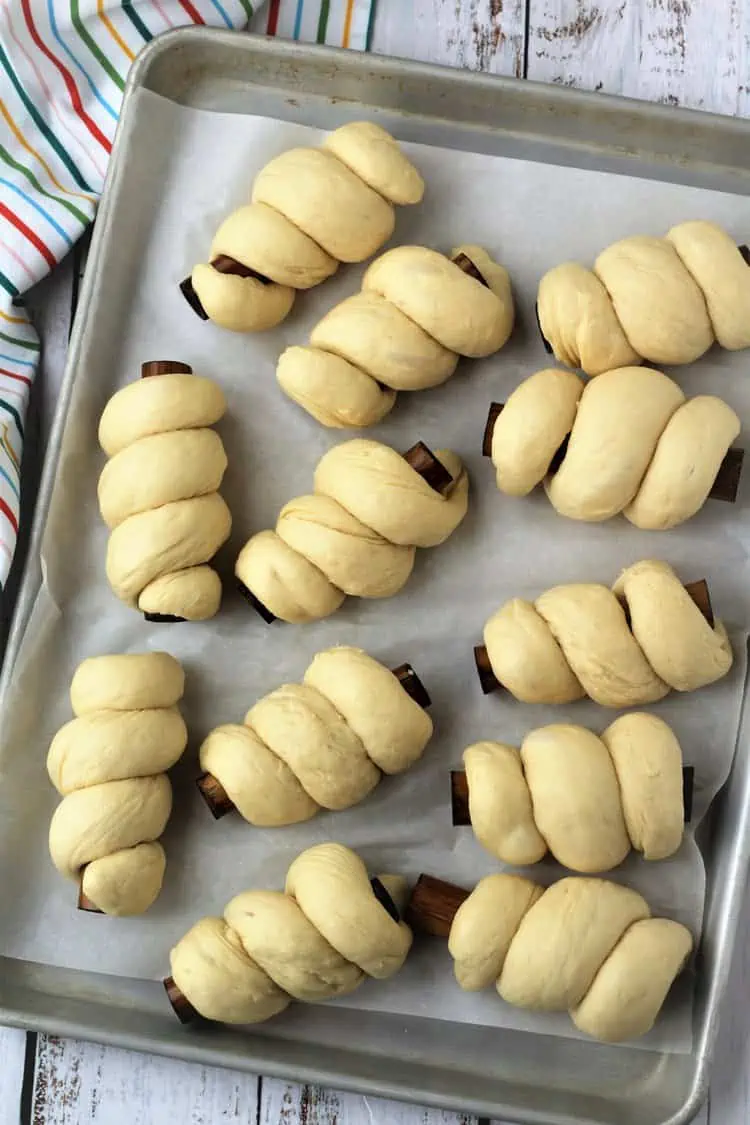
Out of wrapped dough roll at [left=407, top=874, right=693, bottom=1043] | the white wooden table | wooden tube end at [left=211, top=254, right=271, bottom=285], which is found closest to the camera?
wrapped dough roll at [left=407, top=874, right=693, bottom=1043]

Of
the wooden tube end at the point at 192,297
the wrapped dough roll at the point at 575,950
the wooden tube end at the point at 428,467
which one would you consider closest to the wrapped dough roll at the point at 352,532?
the wooden tube end at the point at 428,467

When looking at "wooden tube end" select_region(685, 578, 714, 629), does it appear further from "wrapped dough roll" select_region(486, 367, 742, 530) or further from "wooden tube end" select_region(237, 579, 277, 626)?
"wooden tube end" select_region(237, 579, 277, 626)

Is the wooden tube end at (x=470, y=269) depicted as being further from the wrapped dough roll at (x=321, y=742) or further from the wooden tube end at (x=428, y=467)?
the wrapped dough roll at (x=321, y=742)

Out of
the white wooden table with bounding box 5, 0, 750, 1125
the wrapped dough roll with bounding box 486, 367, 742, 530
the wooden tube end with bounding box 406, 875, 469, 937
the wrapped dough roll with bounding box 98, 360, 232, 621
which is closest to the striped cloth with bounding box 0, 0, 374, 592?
the white wooden table with bounding box 5, 0, 750, 1125

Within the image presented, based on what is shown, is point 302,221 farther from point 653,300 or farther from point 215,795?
point 215,795

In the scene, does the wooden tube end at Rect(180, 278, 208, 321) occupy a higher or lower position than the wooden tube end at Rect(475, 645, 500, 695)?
higher

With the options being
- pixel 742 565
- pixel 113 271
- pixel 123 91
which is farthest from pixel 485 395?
pixel 123 91

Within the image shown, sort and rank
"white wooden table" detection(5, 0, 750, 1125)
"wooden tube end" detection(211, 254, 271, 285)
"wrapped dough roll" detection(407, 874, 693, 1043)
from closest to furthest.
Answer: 1. "wrapped dough roll" detection(407, 874, 693, 1043)
2. "wooden tube end" detection(211, 254, 271, 285)
3. "white wooden table" detection(5, 0, 750, 1125)

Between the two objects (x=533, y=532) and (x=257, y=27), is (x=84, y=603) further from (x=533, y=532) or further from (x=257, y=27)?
(x=257, y=27)
